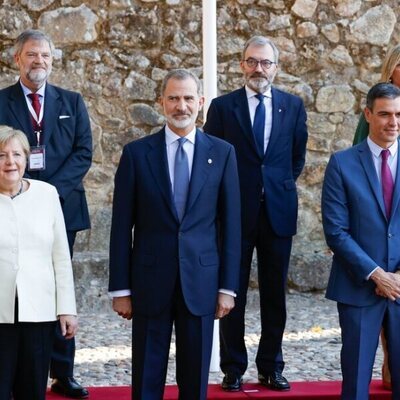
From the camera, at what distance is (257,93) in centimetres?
531

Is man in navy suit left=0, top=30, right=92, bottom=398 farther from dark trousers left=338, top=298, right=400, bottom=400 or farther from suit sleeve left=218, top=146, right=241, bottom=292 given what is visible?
dark trousers left=338, top=298, right=400, bottom=400

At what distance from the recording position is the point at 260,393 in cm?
521

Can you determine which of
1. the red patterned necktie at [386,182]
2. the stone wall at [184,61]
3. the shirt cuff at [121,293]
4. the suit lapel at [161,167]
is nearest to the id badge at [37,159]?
the suit lapel at [161,167]

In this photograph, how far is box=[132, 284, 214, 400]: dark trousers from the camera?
4.42 m

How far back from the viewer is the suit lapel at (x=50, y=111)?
5.08 metres

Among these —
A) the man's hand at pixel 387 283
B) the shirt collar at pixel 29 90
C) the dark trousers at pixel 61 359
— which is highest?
the shirt collar at pixel 29 90

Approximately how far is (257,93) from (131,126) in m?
2.68

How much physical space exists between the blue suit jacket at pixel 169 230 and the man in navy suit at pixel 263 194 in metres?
0.73

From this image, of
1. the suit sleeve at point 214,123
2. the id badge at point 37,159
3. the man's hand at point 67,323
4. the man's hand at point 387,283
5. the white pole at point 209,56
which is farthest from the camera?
the white pole at point 209,56

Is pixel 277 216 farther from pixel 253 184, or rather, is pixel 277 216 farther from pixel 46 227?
pixel 46 227

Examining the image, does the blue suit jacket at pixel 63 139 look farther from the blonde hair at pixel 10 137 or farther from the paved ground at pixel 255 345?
the paved ground at pixel 255 345

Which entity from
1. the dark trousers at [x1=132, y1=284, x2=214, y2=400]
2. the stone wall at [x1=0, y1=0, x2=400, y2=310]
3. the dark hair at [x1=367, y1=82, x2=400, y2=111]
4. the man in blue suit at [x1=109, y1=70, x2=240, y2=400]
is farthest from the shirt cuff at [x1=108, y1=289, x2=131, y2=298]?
the stone wall at [x1=0, y1=0, x2=400, y2=310]

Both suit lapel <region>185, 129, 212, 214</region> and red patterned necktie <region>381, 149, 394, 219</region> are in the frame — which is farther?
red patterned necktie <region>381, 149, 394, 219</region>

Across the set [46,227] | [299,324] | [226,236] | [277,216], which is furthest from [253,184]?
[299,324]
